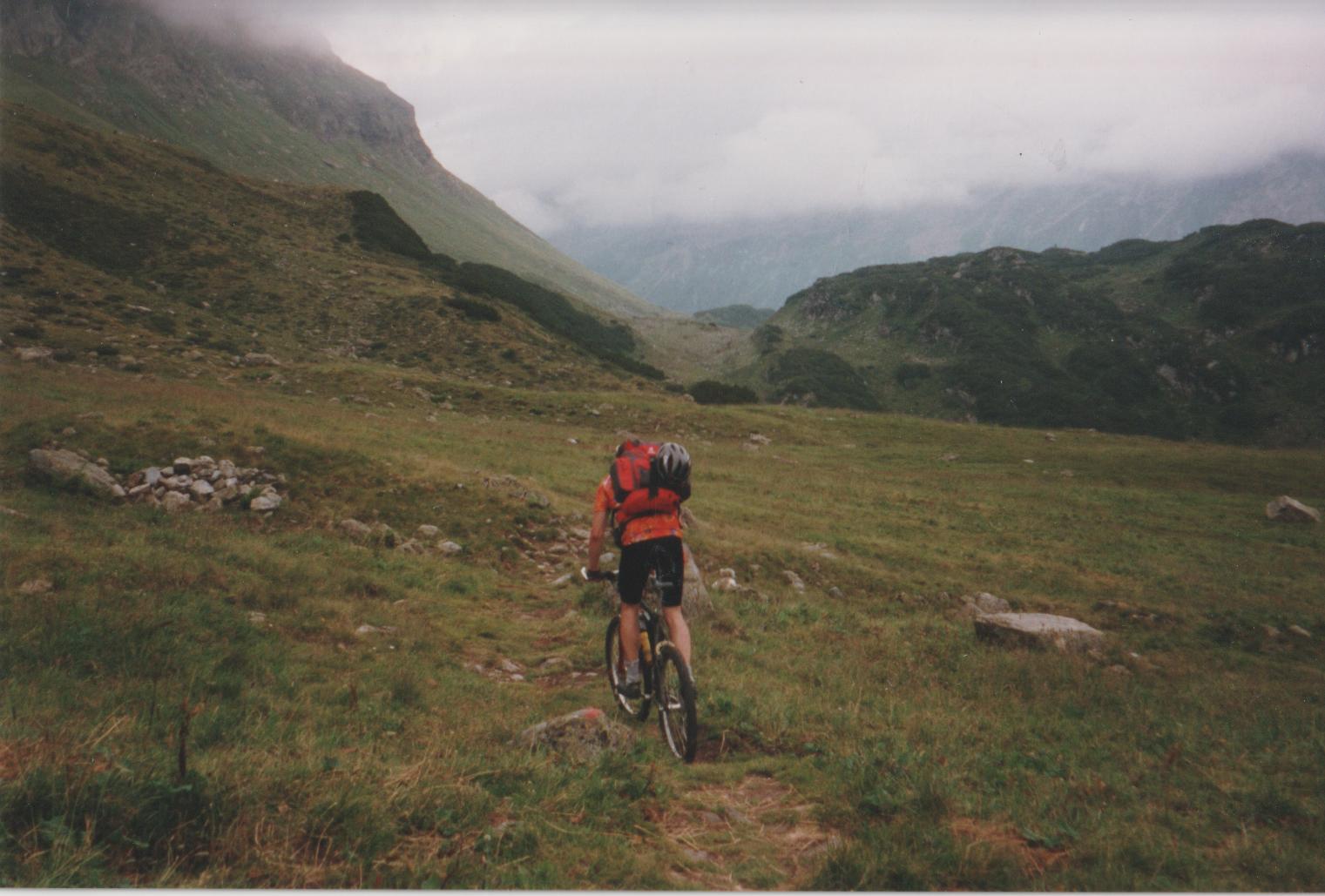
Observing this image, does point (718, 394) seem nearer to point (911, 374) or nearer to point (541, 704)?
point (541, 704)

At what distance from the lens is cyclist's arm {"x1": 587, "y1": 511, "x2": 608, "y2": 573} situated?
672 cm

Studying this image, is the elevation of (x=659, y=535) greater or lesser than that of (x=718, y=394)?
lesser

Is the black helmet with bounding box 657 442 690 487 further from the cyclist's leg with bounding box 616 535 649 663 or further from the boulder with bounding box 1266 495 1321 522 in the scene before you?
the boulder with bounding box 1266 495 1321 522

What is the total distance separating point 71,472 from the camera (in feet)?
39.6

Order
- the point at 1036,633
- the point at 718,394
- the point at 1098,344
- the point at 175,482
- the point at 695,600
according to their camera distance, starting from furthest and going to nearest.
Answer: the point at 1098,344
the point at 718,394
the point at 175,482
the point at 1036,633
the point at 695,600

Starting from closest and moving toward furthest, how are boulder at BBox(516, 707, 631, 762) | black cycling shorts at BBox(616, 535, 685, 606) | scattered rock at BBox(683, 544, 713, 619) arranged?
boulder at BBox(516, 707, 631, 762), black cycling shorts at BBox(616, 535, 685, 606), scattered rock at BBox(683, 544, 713, 619)

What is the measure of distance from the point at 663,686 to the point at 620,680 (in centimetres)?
89

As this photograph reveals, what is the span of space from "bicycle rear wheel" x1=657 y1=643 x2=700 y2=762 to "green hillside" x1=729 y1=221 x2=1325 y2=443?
12232 cm

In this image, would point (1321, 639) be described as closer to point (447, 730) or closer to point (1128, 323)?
point (447, 730)

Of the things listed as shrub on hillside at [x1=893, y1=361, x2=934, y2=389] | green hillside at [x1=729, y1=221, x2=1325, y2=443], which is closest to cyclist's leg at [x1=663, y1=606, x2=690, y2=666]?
green hillside at [x1=729, y1=221, x2=1325, y2=443]

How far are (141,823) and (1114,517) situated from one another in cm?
3670

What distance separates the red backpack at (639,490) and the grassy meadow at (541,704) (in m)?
2.35

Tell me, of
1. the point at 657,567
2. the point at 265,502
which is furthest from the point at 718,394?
the point at 657,567

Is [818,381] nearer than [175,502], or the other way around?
[175,502]
